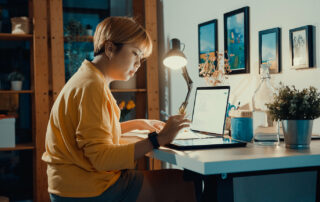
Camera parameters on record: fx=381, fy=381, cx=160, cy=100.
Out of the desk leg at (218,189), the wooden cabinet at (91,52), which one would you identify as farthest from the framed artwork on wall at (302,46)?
the wooden cabinet at (91,52)

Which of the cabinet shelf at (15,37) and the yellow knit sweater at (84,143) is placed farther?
the cabinet shelf at (15,37)

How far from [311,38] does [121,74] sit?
0.89 m

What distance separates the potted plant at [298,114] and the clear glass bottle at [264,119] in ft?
0.33

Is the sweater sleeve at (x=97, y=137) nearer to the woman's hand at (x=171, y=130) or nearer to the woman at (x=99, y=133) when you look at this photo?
the woman at (x=99, y=133)

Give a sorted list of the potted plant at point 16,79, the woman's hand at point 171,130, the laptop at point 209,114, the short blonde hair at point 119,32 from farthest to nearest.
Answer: the potted plant at point 16,79 < the laptop at point 209,114 < the short blonde hair at point 119,32 < the woman's hand at point 171,130

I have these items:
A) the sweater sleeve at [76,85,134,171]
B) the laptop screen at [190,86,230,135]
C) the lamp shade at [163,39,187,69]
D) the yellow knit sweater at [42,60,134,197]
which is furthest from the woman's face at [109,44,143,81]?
the lamp shade at [163,39,187,69]

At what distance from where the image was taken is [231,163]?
1.17m

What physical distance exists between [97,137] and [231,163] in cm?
45

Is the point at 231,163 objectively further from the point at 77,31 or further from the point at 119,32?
the point at 77,31

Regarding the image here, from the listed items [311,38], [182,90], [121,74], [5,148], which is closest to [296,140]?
[311,38]

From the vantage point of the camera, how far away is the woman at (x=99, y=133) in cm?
130

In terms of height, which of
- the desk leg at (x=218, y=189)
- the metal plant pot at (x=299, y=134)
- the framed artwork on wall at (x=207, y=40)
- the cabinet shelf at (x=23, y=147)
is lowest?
the cabinet shelf at (x=23, y=147)

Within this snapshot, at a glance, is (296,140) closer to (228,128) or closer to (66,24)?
(228,128)

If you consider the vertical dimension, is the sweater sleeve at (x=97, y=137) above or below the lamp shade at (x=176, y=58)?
below
